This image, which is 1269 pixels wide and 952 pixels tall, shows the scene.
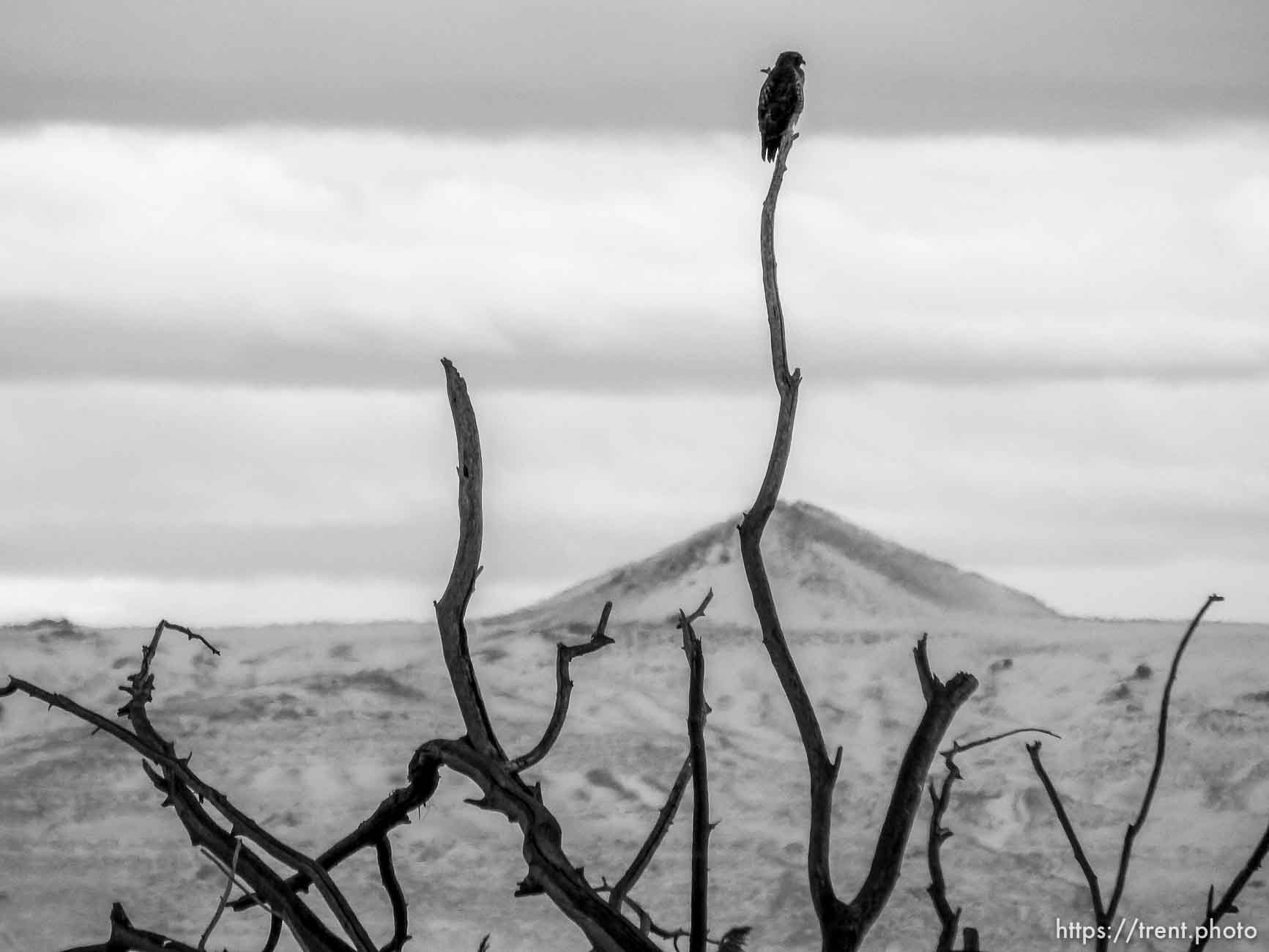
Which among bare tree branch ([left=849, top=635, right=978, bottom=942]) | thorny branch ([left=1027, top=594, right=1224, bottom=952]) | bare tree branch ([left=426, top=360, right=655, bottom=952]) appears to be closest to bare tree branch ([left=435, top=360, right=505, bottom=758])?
bare tree branch ([left=426, top=360, right=655, bottom=952])

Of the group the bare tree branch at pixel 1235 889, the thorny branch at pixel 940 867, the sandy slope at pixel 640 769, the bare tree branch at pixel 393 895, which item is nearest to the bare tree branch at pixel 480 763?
the bare tree branch at pixel 393 895

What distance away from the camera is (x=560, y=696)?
239cm

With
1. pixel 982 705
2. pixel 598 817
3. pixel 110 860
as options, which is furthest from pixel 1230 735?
pixel 110 860

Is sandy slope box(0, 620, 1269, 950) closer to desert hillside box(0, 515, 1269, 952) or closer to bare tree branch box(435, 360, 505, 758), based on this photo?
desert hillside box(0, 515, 1269, 952)

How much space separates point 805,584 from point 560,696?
37268 mm

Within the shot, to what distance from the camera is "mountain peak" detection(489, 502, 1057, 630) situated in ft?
125

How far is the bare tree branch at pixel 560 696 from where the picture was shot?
2148 millimetres

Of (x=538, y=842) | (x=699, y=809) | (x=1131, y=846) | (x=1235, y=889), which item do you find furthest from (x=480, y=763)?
(x=1235, y=889)

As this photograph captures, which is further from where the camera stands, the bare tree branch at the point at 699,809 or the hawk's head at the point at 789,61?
the hawk's head at the point at 789,61

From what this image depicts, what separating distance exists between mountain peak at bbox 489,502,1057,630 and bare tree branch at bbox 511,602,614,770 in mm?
33965

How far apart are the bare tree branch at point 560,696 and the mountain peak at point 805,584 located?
33965 millimetres

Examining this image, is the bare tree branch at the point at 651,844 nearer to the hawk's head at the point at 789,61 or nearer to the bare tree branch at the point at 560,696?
the bare tree branch at the point at 560,696

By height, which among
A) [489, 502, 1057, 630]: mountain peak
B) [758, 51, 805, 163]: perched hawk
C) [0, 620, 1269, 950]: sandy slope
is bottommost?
[0, 620, 1269, 950]: sandy slope

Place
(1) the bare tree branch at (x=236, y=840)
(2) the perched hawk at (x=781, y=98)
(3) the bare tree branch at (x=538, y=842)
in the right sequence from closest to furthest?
(3) the bare tree branch at (x=538, y=842) → (1) the bare tree branch at (x=236, y=840) → (2) the perched hawk at (x=781, y=98)
